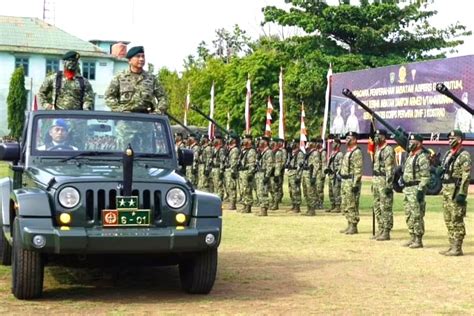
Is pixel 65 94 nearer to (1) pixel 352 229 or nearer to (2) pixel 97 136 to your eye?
(2) pixel 97 136

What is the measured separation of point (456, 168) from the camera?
11.9 metres

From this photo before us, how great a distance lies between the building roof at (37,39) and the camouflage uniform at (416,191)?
56.7 m

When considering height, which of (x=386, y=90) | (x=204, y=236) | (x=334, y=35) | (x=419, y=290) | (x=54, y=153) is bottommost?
(x=419, y=290)

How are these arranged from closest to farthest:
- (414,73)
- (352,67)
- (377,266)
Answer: (377,266) < (414,73) < (352,67)

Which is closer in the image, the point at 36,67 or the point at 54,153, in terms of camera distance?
the point at 54,153

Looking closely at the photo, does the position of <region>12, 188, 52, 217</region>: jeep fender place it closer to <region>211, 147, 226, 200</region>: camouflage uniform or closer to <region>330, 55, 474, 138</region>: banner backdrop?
<region>211, 147, 226, 200</region>: camouflage uniform

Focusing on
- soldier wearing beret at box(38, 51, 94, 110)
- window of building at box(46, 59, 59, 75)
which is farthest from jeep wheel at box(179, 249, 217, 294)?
window of building at box(46, 59, 59, 75)

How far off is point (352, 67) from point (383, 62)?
62.6 inches

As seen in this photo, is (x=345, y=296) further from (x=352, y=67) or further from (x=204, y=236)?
(x=352, y=67)

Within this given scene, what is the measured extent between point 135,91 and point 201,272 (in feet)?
8.44

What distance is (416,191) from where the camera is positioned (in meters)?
13.0

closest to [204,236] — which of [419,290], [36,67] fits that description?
[419,290]

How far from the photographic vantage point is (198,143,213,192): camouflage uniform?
2234 cm

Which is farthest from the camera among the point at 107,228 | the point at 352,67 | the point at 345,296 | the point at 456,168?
the point at 352,67
